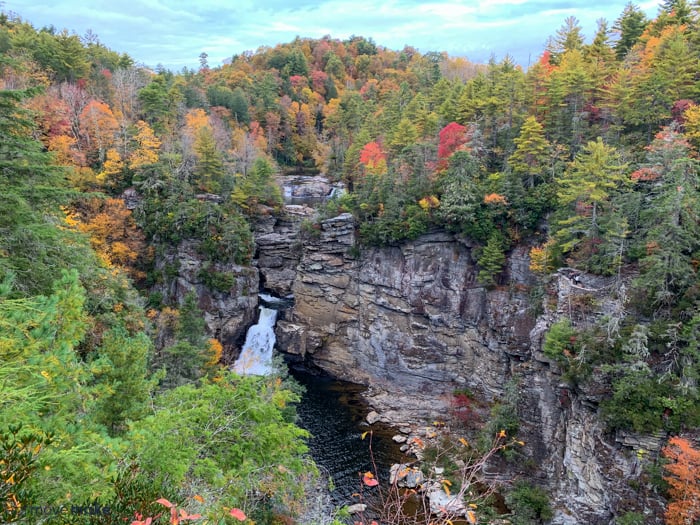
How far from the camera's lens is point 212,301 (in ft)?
116

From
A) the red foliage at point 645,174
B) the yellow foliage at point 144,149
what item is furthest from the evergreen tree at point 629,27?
the yellow foliage at point 144,149

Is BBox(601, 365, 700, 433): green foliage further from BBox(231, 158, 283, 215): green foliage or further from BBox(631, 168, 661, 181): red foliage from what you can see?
BBox(231, 158, 283, 215): green foliage

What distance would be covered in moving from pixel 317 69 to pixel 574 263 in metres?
59.5

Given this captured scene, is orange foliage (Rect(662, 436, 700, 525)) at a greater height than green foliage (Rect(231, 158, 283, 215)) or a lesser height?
lesser

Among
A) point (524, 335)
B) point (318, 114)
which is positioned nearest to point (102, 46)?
point (318, 114)

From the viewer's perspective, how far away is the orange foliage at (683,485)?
14766mm

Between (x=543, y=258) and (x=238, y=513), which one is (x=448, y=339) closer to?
(x=543, y=258)

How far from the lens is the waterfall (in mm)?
34938

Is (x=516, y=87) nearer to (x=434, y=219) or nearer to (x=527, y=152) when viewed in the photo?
(x=527, y=152)

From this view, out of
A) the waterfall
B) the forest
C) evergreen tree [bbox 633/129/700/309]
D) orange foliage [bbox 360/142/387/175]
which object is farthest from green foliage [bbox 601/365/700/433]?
the waterfall

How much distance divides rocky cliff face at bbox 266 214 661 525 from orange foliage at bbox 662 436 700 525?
232cm

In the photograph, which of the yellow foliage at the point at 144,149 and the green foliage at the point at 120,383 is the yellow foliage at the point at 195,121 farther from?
the green foliage at the point at 120,383

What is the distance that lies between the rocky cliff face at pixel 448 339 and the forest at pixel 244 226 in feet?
4.96

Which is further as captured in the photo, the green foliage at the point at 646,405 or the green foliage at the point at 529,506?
the green foliage at the point at 529,506
